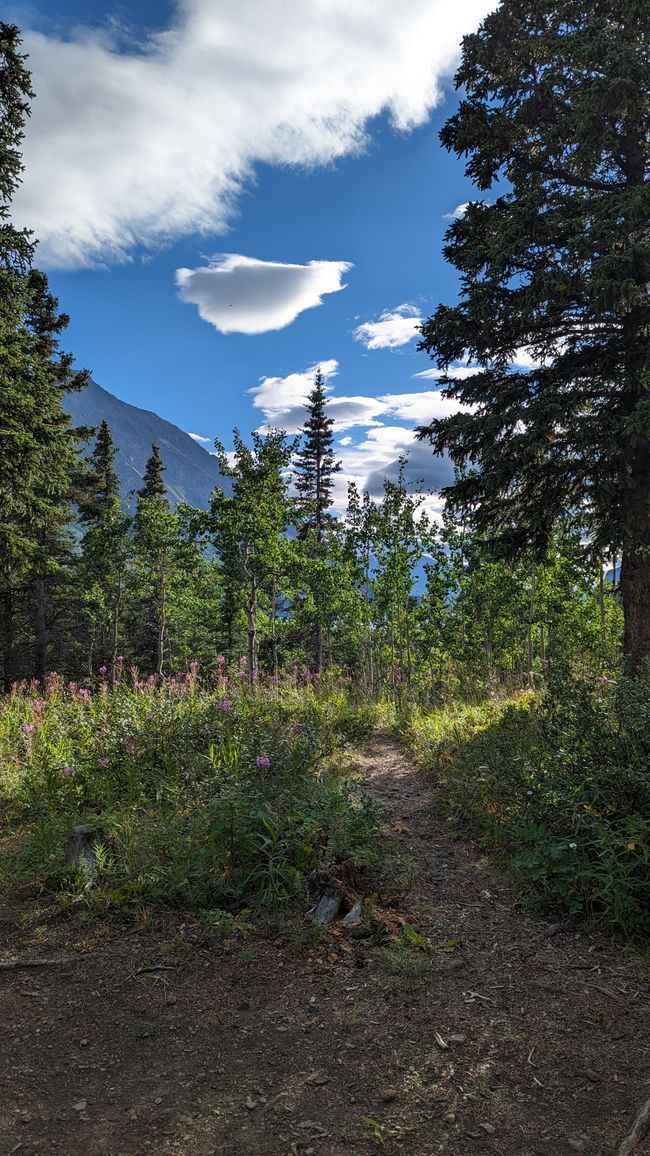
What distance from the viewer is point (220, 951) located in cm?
380

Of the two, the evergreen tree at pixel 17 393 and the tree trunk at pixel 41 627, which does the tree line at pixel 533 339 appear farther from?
the tree trunk at pixel 41 627

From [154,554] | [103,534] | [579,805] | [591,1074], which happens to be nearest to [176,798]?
[579,805]

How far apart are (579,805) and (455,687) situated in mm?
8193

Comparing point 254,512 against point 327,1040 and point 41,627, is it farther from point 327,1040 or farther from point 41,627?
point 41,627

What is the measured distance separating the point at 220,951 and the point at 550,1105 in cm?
211

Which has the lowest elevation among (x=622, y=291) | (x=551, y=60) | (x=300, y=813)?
(x=300, y=813)

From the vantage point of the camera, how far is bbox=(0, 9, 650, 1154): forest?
4.16 meters

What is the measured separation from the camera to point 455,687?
1234 cm

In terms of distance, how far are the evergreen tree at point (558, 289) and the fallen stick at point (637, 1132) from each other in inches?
232

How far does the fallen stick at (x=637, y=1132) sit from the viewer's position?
7.11 ft

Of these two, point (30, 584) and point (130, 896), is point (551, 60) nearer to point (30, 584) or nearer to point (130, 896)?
point (130, 896)

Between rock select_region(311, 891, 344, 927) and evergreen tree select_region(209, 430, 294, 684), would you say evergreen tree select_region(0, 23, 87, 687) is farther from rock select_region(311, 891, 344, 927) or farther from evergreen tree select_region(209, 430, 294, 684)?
rock select_region(311, 891, 344, 927)

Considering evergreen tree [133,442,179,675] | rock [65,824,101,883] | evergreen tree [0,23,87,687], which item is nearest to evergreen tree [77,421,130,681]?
evergreen tree [133,442,179,675]

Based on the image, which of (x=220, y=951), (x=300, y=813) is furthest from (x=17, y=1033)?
(x=300, y=813)
